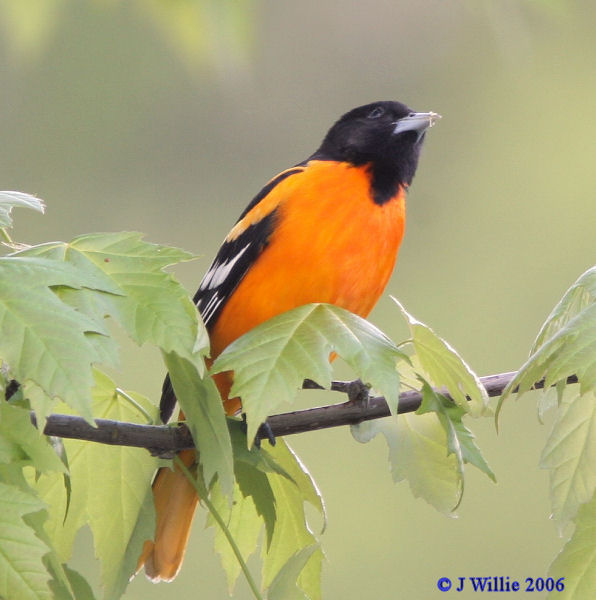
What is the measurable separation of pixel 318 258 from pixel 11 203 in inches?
40.4

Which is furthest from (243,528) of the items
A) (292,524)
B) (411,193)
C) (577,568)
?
(411,193)

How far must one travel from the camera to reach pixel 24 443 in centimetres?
117

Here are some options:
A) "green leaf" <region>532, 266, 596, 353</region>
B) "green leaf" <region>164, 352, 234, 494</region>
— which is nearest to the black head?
"green leaf" <region>532, 266, 596, 353</region>

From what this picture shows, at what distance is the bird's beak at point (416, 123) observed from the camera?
114 inches

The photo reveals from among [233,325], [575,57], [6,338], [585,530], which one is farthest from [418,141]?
[575,57]

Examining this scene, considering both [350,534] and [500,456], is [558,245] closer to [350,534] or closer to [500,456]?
[500,456]

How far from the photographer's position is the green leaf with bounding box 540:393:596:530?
135 cm

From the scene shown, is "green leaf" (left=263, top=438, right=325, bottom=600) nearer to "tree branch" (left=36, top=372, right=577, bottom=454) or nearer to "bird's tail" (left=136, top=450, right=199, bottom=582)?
"tree branch" (left=36, top=372, right=577, bottom=454)

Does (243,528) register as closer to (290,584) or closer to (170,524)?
(290,584)

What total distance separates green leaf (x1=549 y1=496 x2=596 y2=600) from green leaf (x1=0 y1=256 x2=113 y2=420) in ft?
1.97

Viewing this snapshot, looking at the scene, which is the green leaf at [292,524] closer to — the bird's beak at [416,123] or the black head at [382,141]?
the black head at [382,141]

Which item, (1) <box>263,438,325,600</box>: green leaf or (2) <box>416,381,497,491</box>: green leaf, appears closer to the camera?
(2) <box>416,381,497,491</box>: green leaf

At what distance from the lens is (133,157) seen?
9617mm

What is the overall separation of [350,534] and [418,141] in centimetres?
539
